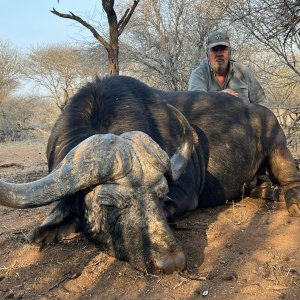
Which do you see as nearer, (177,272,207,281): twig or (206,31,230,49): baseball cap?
(177,272,207,281): twig

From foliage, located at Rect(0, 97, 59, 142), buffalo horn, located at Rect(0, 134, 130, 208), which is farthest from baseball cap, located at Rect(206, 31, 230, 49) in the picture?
foliage, located at Rect(0, 97, 59, 142)

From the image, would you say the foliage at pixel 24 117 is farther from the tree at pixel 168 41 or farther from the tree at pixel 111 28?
the tree at pixel 111 28

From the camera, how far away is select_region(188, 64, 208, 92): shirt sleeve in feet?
22.1

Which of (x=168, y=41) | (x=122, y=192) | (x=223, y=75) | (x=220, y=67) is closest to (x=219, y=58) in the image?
(x=220, y=67)

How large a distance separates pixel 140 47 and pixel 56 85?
664 inches

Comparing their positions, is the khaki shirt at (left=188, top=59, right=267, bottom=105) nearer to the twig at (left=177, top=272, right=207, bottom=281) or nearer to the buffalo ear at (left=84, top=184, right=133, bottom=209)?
the buffalo ear at (left=84, top=184, right=133, bottom=209)

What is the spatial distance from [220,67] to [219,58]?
135mm

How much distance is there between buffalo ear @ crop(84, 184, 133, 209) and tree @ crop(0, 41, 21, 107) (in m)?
31.7

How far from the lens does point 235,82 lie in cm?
687

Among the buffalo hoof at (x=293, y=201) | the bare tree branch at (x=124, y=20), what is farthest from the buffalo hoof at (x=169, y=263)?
the bare tree branch at (x=124, y=20)

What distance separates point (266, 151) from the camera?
5.43 meters

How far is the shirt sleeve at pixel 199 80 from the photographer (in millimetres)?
6742

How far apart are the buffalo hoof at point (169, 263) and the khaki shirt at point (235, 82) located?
412 centimetres

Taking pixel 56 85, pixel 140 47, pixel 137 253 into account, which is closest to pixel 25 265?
pixel 137 253
